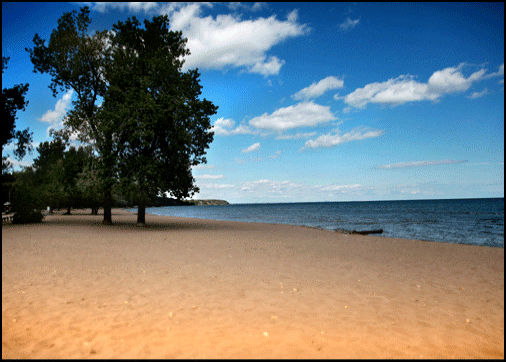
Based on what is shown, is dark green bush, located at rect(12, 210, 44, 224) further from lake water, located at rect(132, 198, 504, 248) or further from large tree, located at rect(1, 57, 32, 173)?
lake water, located at rect(132, 198, 504, 248)

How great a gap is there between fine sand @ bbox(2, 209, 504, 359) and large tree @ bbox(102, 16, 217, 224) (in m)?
10.9

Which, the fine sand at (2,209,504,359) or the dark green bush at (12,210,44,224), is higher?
the dark green bush at (12,210,44,224)

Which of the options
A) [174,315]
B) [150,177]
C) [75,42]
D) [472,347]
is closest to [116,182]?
[150,177]

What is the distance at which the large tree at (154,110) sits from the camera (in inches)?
870

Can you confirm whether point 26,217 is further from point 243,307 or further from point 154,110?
point 243,307

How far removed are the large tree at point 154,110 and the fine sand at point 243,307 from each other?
10937 millimetres

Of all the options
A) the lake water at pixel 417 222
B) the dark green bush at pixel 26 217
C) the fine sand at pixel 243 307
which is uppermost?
the dark green bush at pixel 26 217

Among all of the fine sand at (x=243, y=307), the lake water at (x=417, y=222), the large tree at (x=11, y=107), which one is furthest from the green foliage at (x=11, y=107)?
the lake water at (x=417, y=222)

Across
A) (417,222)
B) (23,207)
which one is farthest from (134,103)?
(417,222)

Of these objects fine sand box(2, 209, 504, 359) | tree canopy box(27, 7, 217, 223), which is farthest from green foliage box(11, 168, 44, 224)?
fine sand box(2, 209, 504, 359)

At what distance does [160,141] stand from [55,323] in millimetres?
19677

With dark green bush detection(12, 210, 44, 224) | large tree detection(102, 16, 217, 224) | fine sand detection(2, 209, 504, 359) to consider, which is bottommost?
fine sand detection(2, 209, 504, 359)

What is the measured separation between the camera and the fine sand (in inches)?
186

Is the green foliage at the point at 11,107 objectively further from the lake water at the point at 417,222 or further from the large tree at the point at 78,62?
the lake water at the point at 417,222
